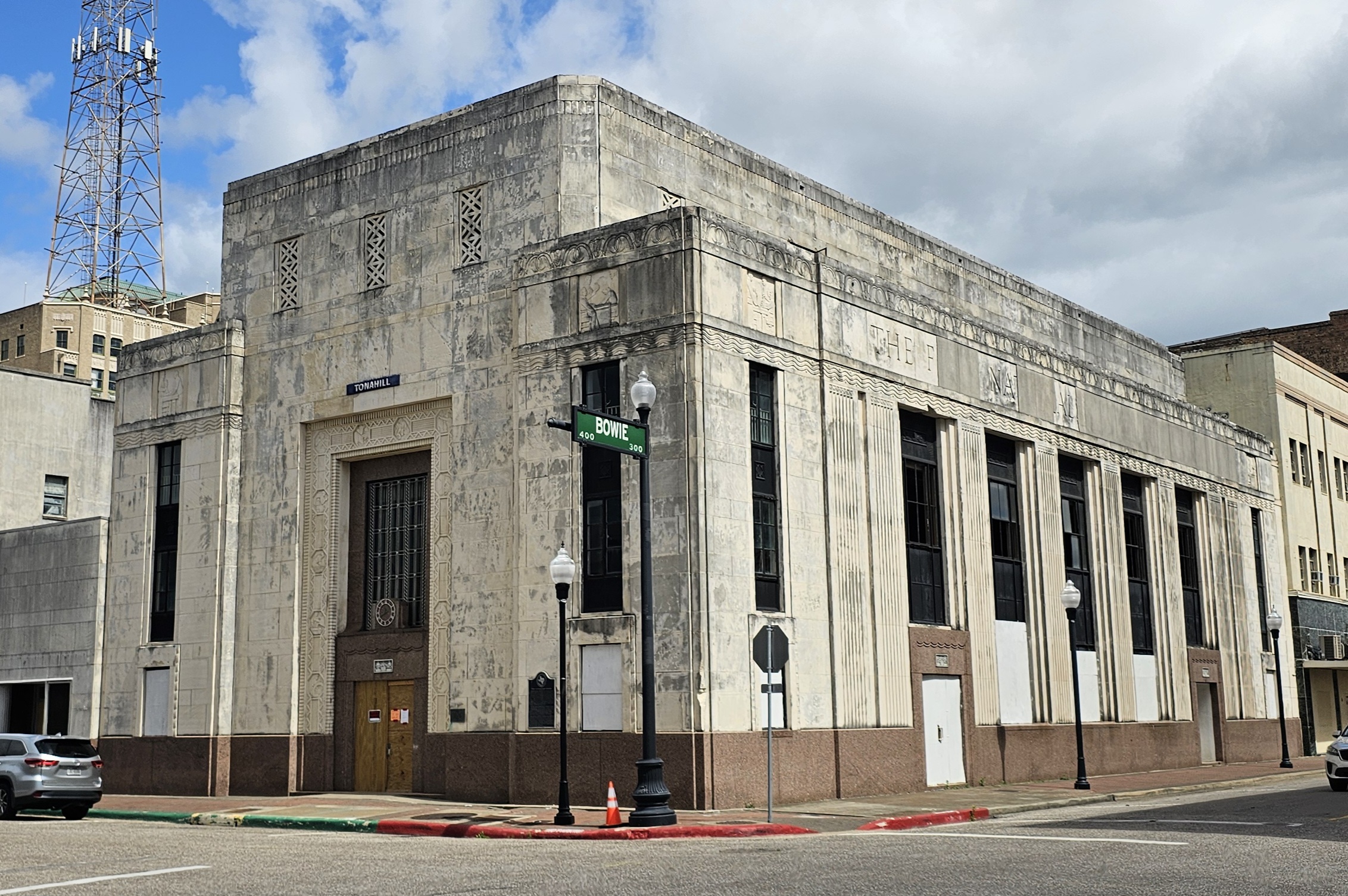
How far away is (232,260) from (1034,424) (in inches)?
801

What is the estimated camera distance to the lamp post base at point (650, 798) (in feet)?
67.4

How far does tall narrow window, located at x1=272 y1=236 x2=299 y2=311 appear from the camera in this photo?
32500mm

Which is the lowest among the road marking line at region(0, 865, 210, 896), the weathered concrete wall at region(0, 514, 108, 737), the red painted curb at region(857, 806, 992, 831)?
the red painted curb at region(857, 806, 992, 831)

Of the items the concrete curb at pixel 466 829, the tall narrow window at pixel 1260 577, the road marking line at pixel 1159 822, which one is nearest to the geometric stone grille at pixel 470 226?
the concrete curb at pixel 466 829

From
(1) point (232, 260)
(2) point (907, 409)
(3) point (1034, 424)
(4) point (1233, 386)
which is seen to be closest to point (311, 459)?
(1) point (232, 260)

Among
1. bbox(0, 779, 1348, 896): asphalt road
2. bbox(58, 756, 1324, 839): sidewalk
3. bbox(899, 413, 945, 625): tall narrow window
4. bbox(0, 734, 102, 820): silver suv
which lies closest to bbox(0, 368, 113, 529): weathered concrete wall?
bbox(58, 756, 1324, 839): sidewalk

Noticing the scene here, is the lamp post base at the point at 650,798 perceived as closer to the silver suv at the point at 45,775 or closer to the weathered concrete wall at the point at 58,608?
the silver suv at the point at 45,775

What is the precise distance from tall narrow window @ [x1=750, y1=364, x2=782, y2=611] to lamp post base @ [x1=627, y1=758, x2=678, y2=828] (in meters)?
6.02

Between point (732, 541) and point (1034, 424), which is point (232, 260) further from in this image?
point (1034, 424)

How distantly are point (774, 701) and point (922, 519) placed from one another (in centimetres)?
737

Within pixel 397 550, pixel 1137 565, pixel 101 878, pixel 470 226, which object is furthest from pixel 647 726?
pixel 1137 565

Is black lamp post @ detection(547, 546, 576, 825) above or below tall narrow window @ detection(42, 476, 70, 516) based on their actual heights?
below

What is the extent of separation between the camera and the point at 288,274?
32.8 meters

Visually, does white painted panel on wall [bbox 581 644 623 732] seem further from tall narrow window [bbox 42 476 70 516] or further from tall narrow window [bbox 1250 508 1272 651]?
tall narrow window [bbox 1250 508 1272 651]
